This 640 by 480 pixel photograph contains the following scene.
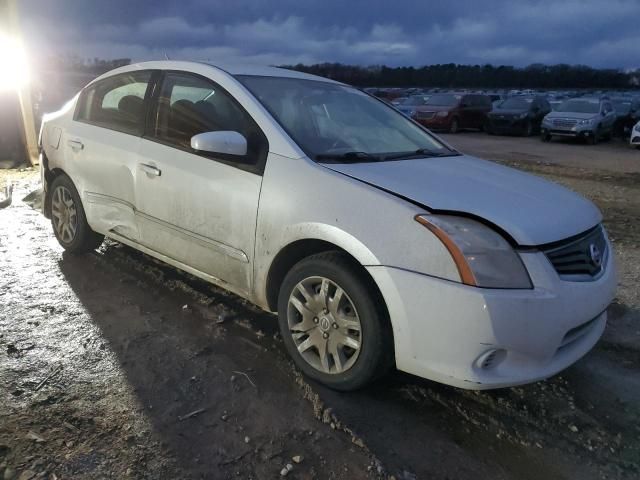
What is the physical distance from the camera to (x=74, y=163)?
448 cm

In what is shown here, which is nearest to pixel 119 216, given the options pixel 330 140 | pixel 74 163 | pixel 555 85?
pixel 74 163

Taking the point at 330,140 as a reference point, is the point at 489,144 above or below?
below

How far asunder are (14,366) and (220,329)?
118 cm

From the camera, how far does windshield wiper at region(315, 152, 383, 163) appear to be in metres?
3.05

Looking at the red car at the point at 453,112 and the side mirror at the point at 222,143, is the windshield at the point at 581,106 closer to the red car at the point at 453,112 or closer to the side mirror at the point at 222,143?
the red car at the point at 453,112

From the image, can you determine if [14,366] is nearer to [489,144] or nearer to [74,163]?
[74,163]

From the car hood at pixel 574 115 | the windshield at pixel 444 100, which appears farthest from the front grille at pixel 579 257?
the windshield at pixel 444 100

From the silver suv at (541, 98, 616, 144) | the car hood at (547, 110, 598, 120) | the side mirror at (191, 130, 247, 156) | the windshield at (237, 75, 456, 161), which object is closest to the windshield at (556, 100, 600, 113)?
the silver suv at (541, 98, 616, 144)

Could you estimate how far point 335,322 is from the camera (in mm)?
2797

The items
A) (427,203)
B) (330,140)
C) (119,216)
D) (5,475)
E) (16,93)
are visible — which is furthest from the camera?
(16,93)

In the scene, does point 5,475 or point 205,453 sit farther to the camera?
point 205,453

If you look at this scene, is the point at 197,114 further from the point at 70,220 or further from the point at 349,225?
the point at 70,220

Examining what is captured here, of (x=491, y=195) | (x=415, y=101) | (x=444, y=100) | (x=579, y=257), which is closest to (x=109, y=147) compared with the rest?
(x=491, y=195)

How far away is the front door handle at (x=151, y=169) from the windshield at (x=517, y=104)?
2074 centimetres
